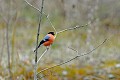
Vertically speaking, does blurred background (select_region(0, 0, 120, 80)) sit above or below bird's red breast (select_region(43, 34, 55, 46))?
above

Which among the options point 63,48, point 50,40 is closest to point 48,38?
point 50,40

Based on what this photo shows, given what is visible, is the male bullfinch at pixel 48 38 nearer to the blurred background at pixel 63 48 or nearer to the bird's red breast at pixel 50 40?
the bird's red breast at pixel 50 40

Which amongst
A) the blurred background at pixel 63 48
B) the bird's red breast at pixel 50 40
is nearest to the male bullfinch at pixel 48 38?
the bird's red breast at pixel 50 40

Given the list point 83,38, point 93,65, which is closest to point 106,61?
point 93,65

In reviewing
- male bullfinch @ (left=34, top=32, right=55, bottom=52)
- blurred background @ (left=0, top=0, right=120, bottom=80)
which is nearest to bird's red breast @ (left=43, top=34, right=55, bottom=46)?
male bullfinch @ (left=34, top=32, right=55, bottom=52)

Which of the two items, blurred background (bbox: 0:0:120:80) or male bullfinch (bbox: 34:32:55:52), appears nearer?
male bullfinch (bbox: 34:32:55:52)

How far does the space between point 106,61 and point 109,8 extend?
4905 mm

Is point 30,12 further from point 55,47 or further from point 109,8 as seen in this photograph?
point 55,47

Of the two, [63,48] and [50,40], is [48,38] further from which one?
[63,48]

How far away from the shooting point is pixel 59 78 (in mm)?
5262

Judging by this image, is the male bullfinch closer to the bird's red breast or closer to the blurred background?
the bird's red breast

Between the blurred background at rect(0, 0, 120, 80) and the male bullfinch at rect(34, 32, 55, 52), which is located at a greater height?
the blurred background at rect(0, 0, 120, 80)

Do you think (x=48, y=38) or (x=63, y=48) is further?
(x=63, y=48)

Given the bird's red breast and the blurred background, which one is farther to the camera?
the blurred background
